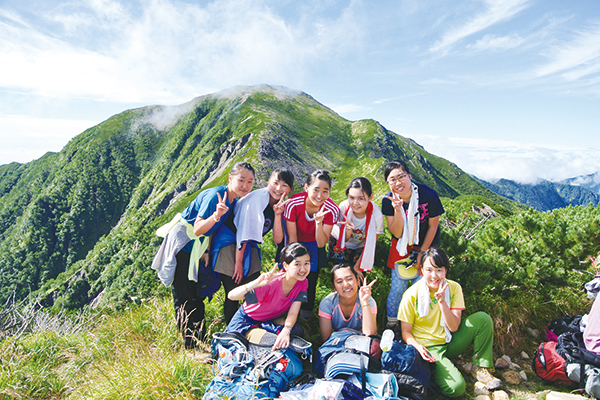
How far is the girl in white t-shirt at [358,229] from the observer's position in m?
4.20

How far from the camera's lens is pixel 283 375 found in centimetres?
344

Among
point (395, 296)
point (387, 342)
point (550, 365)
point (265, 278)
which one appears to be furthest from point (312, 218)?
point (550, 365)

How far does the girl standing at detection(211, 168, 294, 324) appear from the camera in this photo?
4.03 meters

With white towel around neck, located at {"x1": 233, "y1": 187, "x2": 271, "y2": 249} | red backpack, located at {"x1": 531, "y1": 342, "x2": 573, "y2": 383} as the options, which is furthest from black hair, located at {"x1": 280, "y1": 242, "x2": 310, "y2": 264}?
red backpack, located at {"x1": 531, "y1": 342, "x2": 573, "y2": 383}

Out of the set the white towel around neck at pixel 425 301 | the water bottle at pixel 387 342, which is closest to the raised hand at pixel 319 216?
the white towel around neck at pixel 425 301

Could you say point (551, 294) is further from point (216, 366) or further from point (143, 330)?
point (143, 330)

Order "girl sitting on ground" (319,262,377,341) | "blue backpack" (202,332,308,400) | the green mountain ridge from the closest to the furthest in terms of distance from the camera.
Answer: "blue backpack" (202,332,308,400) → "girl sitting on ground" (319,262,377,341) → the green mountain ridge

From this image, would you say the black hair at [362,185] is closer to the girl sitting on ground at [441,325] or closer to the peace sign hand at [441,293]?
the girl sitting on ground at [441,325]

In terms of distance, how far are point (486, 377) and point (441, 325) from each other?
31.0 inches

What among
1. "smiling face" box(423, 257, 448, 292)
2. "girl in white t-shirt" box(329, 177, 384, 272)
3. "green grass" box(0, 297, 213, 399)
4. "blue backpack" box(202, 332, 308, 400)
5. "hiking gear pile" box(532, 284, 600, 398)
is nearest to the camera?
"blue backpack" box(202, 332, 308, 400)

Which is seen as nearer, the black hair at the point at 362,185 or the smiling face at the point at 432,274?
the smiling face at the point at 432,274

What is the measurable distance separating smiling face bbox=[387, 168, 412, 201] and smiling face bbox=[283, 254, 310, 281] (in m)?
1.46

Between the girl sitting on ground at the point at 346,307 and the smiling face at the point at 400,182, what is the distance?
118 centimetres

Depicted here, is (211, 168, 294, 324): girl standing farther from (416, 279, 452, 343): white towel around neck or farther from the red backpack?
the red backpack
